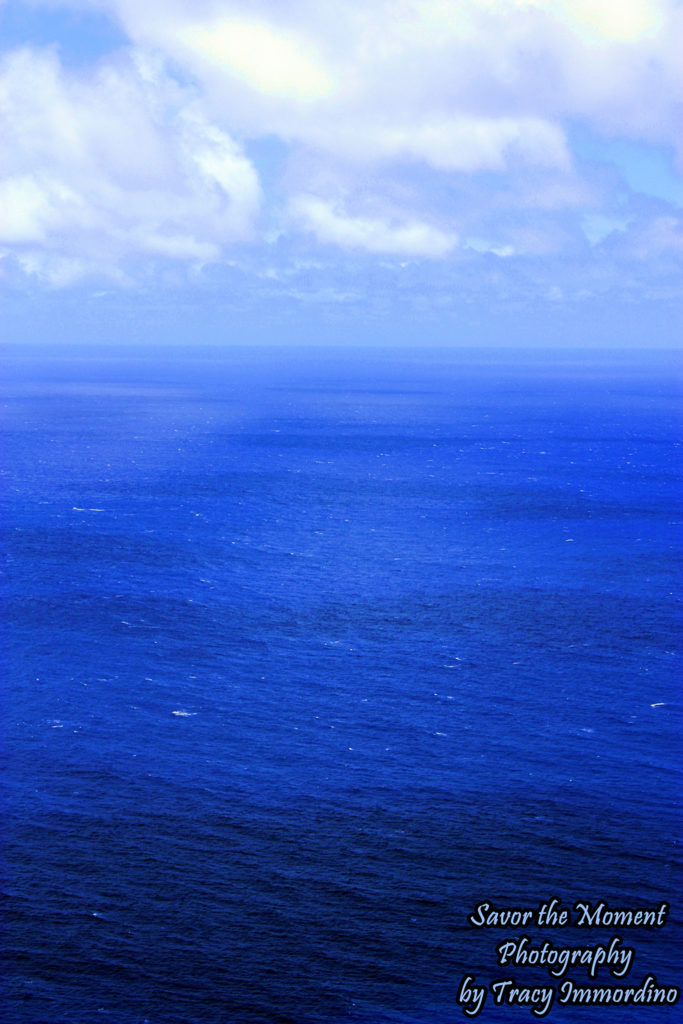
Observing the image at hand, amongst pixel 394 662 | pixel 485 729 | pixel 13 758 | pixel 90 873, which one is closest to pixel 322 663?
pixel 394 662

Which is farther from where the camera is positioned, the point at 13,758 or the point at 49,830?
the point at 13,758

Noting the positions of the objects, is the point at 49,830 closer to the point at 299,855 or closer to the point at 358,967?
the point at 299,855

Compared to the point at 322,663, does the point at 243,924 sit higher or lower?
lower

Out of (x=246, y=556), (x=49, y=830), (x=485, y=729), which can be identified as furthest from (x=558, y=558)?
(x=49, y=830)

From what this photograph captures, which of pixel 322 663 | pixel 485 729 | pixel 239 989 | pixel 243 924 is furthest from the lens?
pixel 322 663

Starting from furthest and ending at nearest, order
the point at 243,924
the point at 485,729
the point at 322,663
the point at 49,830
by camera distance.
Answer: the point at 322,663 < the point at 485,729 < the point at 49,830 < the point at 243,924

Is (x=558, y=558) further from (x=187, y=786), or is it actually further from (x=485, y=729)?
(x=187, y=786)
